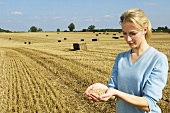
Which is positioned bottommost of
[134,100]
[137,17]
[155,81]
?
[134,100]

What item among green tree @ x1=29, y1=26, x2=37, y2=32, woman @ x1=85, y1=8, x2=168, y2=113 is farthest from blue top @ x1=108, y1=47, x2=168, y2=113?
green tree @ x1=29, y1=26, x2=37, y2=32

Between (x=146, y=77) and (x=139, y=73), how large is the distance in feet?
0.17

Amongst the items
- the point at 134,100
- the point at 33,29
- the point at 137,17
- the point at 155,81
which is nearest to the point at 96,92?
the point at 134,100

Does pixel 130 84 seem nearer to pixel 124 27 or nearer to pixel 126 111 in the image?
pixel 126 111

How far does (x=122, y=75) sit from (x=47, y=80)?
319 inches

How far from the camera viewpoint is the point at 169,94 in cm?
681

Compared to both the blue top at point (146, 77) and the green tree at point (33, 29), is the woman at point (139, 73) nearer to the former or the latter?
the blue top at point (146, 77)

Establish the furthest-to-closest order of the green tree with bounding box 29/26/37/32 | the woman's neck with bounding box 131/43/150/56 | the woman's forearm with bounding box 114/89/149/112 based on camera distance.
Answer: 1. the green tree with bounding box 29/26/37/32
2. the woman's neck with bounding box 131/43/150/56
3. the woman's forearm with bounding box 114/89/149/112

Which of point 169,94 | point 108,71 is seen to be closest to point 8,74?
point 108,71

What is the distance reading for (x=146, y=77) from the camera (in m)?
1.77

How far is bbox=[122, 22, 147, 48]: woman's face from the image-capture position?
5.90 feet

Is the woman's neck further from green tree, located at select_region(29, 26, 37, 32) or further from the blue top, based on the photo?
green tree, located at select_region(29, 26, 37, 32)

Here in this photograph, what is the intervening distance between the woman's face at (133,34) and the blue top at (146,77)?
3.3 inches

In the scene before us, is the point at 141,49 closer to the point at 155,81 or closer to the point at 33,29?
the point at 155,81
